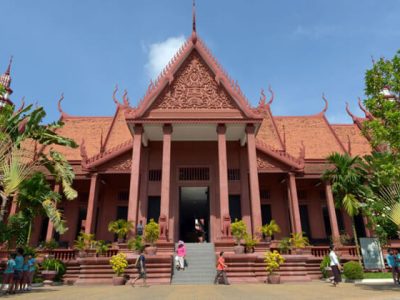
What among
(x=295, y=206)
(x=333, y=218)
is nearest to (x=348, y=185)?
(x=333, y=218)

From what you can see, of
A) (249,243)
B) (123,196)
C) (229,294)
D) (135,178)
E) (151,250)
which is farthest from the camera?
(123,196)

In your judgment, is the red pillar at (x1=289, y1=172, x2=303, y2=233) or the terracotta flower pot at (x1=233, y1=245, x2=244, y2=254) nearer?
A: the terracotta flower pot at (x1=233, y1=245, x2=244, y2=254)

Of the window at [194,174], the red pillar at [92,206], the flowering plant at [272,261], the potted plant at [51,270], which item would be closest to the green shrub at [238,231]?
the flowering plant at [272,261]

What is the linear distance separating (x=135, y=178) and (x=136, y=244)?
126 inches

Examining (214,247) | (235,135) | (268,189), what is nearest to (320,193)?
(268,189)

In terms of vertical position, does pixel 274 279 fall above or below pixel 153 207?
below

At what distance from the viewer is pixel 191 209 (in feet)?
81.4

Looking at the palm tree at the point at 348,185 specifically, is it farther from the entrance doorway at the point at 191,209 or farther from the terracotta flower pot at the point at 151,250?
the terracotta flower pot at the point at 151,250

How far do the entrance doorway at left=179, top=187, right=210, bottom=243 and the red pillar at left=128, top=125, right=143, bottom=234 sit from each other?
3.75 metres

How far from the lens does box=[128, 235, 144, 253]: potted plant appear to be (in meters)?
11.4

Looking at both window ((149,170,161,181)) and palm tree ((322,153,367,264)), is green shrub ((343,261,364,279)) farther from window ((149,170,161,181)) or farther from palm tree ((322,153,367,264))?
window ((149,170,161,181))

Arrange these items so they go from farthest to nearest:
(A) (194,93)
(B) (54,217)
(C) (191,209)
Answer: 1. (C) (191,209)
2. (A) (194,93)
3. (B) (54,217)

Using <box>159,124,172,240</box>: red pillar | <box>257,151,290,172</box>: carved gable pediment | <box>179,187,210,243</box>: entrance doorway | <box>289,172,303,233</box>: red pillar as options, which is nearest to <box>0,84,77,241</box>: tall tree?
<box>159,124,172,240</box>: red pillar

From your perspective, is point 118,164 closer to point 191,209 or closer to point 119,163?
point 119,163
